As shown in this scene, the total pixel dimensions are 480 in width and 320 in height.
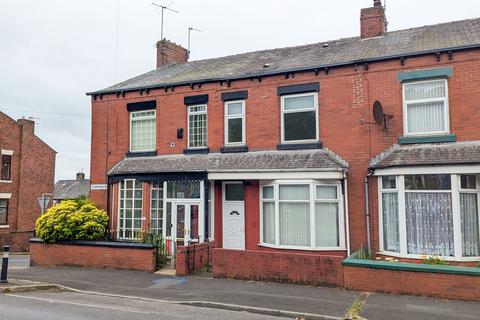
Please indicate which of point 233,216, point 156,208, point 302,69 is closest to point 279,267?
point 233,216

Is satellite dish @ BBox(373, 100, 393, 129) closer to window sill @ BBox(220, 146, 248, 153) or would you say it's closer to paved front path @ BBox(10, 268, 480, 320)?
window sill @ BBox(220, 146, 248, 153)

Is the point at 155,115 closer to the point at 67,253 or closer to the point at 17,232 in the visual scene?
the point at 67,253

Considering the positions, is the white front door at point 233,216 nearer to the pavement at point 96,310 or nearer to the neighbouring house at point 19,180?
the pavement at point 96,310

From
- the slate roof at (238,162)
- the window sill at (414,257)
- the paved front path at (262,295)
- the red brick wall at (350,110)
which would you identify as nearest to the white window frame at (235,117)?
the red brick wall at (350,110)

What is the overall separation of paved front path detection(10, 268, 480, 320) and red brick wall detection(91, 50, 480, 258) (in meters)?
3.54

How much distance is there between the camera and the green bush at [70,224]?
14875 mm

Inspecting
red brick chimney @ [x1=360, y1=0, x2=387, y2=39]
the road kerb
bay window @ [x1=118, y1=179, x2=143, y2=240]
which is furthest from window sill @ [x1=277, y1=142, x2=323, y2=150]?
the road kerb

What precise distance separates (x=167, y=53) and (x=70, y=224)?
10269 millimetres

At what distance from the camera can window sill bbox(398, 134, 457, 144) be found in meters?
12.1

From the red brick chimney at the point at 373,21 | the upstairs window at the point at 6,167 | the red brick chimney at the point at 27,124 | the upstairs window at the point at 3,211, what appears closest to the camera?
the red brick chimney at the point at 373,21

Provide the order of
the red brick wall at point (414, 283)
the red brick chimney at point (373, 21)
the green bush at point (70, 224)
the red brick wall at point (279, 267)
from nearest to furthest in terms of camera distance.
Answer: the red brick wall at point (414, 283) < the red brick wall at point (279, 267) < the green bush at point (70, 224) < the red brick chimney at point (373, 21)

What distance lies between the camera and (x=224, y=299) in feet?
31.0

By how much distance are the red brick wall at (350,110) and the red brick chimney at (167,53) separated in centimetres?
472

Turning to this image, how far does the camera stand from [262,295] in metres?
9.71
